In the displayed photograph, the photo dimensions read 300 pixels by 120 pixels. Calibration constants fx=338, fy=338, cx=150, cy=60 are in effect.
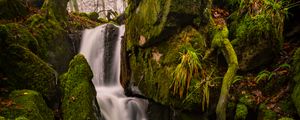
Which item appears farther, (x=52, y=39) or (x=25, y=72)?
(x=52, y=39)

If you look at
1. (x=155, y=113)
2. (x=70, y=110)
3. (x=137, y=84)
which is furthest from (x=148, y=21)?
(x=70, y=110)

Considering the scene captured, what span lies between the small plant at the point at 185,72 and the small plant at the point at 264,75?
1298mm

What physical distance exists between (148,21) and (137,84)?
5.32 ft

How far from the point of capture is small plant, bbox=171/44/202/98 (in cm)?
703

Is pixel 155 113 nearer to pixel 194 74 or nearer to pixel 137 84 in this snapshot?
pixel 137 84

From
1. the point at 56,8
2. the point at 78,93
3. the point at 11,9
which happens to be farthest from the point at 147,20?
the point at 56,8

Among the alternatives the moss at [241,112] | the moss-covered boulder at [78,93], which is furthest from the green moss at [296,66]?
the moss-covered boulder at [78,93]

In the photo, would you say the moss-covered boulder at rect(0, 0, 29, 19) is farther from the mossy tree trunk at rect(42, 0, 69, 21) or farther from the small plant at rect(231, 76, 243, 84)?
the small plant at rect(231, 76, 243, 84)

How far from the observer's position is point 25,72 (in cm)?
671

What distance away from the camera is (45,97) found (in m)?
6.70

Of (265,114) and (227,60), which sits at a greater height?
(227,60)

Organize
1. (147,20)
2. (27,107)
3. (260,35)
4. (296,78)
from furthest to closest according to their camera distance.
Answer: (147,20) < (260,35) < (296,78) < (27,107)

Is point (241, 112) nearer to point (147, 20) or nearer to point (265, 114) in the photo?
point (265, 114)

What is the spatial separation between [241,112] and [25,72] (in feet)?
14.4
